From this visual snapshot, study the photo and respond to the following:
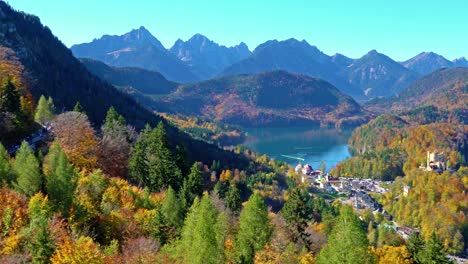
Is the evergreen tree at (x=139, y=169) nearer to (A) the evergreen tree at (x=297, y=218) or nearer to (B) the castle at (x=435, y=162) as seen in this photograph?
(A) the evergreen tree at (x=297, y=218)

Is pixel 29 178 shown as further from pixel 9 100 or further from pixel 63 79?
pixel 63 79

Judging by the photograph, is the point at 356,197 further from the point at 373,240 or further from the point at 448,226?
the point at 373,240

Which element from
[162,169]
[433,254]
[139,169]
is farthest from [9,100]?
[433,254]

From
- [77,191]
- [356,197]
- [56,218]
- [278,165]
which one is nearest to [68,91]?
A: [278,165]

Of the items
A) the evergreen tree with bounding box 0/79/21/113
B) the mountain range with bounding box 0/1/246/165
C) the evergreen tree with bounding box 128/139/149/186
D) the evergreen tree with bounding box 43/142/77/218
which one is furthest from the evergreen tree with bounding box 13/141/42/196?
the mountain range with bounding box 0/1/246/165

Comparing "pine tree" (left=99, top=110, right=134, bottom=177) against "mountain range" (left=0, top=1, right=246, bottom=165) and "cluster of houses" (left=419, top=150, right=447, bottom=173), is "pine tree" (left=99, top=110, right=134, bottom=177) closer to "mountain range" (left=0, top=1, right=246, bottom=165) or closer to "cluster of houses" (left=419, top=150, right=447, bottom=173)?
"mountain range" (left=0, top=1, right=246, bottom=165)

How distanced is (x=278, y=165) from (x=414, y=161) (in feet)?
209

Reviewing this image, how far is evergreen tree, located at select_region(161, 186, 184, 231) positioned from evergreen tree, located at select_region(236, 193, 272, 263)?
6920 millimetres

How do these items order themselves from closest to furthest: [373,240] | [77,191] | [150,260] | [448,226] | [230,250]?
[150,260] → [230,250] → [77,191] → [373,240] → [448,226]

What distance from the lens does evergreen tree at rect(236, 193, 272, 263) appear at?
120 ft

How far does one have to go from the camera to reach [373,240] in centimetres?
8294

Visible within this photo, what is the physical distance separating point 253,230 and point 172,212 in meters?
8.66

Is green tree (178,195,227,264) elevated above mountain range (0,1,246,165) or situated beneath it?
situated beneath

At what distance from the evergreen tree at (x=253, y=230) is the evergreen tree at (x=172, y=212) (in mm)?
6920
